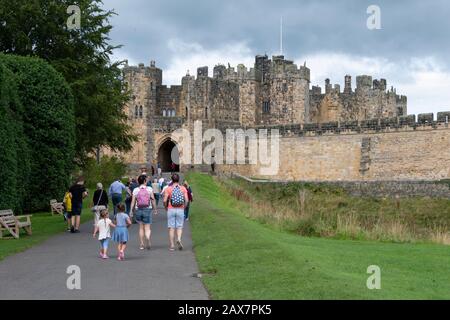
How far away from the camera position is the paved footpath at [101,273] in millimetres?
11266

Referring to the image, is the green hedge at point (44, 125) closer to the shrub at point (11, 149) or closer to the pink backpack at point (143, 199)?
the shrub at point (11, 149)

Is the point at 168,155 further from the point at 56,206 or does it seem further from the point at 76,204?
the point at 76,204

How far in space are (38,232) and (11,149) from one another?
4663 millimetres

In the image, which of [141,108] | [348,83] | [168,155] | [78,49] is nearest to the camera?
[78,49]

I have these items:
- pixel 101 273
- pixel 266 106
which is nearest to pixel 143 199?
pixel 101 273

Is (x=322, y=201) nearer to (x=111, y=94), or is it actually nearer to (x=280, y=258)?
(x=111, y=94)

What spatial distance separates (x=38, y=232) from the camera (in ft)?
72.1

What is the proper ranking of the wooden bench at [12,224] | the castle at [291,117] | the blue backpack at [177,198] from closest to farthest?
the blue backpack at [177,198] < the wooden bench at [12,224] < the castle at [291,117]

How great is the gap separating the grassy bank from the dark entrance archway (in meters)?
11.2

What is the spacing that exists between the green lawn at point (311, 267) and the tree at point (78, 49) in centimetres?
1450

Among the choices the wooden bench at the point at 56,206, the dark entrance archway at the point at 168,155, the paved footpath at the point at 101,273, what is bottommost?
the paved footpath at the point at 101,273

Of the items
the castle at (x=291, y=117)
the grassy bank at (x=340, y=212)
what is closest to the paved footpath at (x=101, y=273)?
the grassy bank at (x=340, y=212)

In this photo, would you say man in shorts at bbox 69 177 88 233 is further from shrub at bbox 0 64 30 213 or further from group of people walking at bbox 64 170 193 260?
shrub at bbox 0 64 30 213
